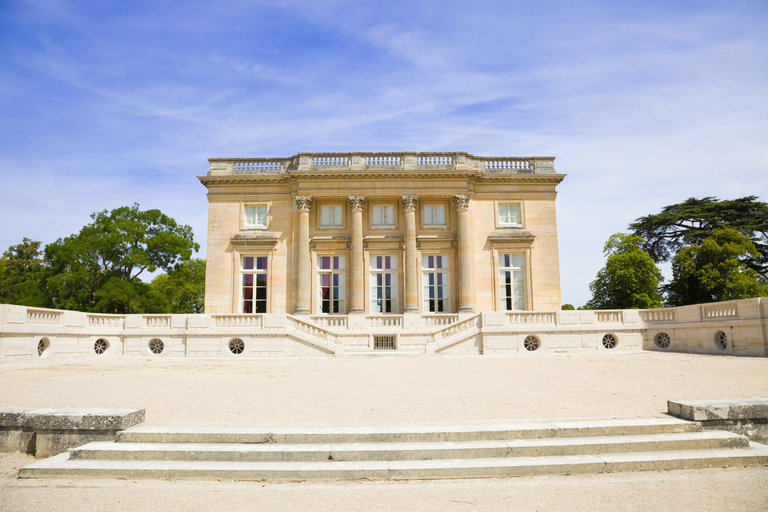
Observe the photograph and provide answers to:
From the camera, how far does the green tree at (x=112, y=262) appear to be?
35344mm

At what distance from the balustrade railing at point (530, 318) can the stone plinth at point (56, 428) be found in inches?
723

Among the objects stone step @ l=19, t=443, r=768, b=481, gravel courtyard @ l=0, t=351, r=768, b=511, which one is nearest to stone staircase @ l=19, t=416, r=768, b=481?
stone step @ l=19, t=443, r=768, b=481

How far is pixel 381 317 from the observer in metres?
24.5

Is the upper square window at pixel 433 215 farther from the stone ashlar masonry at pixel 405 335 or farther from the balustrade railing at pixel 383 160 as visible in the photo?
the stone ashlar masonry at pixel 405 335

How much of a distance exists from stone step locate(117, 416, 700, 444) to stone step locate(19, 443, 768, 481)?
434 mm

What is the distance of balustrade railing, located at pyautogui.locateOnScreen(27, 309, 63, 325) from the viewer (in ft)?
56.1

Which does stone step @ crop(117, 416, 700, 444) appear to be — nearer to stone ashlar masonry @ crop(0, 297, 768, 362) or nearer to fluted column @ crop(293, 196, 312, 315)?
stone ashlar masonry @ crop(0, 297, 768, 362)

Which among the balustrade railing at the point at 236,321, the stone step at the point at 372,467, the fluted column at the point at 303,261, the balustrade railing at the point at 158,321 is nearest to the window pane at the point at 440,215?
the fluted column at the point at 303,261

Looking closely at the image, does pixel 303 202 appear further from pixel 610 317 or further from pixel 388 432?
pixel 388 432

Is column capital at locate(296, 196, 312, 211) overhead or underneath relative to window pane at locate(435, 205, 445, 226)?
overhead

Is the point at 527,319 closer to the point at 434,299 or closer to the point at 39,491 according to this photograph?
the point at 434,299

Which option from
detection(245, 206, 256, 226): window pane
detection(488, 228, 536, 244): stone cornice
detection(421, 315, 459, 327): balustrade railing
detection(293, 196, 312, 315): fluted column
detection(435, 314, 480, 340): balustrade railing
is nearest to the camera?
A: detection(435, 314, 480, 340): balustrade railing

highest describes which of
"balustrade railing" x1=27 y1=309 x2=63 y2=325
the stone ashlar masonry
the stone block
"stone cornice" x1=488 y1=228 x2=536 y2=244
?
"stone cornice" x1=488 y1=228 x2=536 y2=244

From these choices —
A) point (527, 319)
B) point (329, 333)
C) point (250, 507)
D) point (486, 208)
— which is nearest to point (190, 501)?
point (250, 507)
